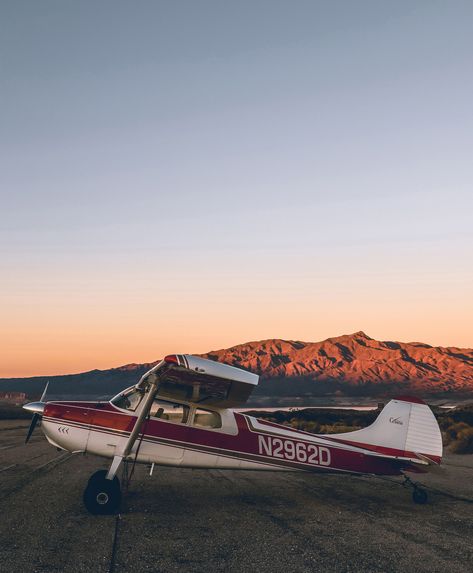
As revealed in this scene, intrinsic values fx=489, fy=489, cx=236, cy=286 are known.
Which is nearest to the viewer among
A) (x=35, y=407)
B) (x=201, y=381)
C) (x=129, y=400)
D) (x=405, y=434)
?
(x=201, y=381)

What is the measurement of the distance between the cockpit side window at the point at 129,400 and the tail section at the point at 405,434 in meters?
4.72

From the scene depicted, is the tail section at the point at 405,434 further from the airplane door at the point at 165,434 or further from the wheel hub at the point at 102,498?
the wheel hub at the point at 102,498

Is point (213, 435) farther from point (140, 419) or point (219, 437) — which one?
point (140, 419)

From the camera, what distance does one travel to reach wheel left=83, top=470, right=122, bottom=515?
8.60 m

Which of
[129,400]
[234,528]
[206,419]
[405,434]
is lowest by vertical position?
[234,528]

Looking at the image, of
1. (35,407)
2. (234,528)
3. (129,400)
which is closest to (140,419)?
(129,400)

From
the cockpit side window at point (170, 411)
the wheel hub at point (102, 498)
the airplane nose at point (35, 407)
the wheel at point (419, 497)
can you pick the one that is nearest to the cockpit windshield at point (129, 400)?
the cockpit side window at point (170, 411)

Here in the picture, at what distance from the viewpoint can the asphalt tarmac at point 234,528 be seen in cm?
606

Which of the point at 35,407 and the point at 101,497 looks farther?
the point at 35,407

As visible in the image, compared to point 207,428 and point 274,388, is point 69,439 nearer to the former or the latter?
point 207,428

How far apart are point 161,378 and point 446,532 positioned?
17.9 feet

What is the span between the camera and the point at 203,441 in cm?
1055

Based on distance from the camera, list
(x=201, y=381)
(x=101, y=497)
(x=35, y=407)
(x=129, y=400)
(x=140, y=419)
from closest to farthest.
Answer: (x=101, y=497) < (x=140, y=419) < (x=201, y=381) < (x=35, y=407) < (x=129, y=400)

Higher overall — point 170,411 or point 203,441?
point 170,411
